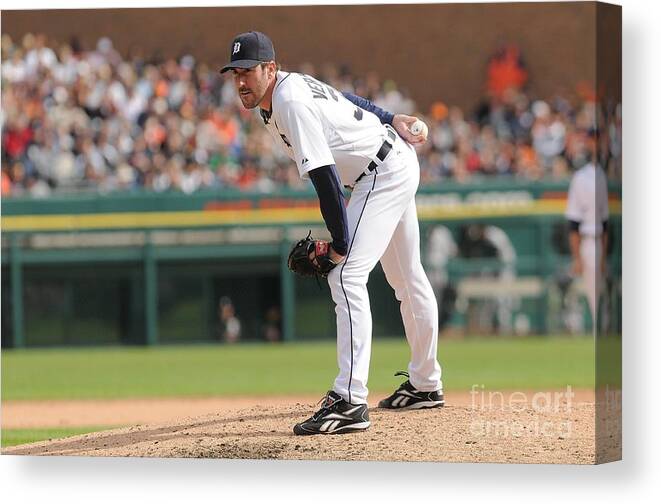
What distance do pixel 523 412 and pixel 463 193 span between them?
266 inches

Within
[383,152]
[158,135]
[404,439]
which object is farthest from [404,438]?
[158,135]

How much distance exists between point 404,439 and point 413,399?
1.32 feet

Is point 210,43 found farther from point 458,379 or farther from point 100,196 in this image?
point 458,379

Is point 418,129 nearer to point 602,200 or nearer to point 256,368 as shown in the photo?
point 602,200

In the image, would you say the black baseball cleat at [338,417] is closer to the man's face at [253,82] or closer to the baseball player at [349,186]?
the baseball player at [349,186]

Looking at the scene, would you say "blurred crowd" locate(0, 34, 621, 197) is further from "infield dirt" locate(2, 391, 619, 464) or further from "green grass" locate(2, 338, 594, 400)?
"infield dirt" locate(2, 391, 619, 464)

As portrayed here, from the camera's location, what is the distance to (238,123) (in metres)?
12.7

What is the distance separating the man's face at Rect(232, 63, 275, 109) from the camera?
4801 mm

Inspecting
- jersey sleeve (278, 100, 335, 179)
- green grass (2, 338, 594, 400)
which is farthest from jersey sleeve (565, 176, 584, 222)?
jersey sleeve (278, 100, 335, 179)

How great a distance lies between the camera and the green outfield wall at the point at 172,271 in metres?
11.4

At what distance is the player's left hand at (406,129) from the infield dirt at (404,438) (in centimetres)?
112

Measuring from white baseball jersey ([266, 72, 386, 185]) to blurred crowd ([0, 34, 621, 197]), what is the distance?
265 inches

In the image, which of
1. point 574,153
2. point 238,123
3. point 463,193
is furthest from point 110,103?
point 574,153

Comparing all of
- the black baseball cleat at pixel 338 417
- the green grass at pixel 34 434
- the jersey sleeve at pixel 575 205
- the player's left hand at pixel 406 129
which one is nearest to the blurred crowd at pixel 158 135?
the jersey sleeve at pixel 575 205
